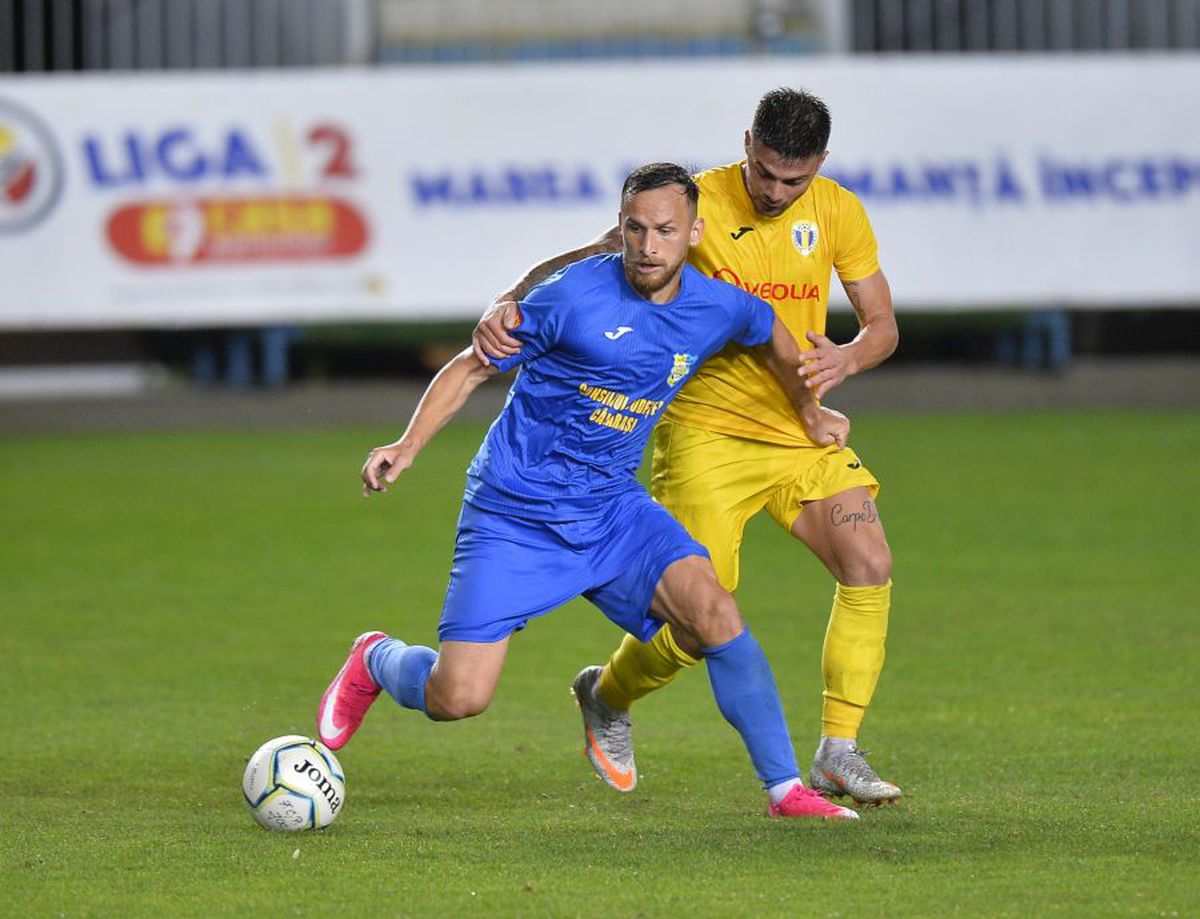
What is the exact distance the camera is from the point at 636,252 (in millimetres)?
5523

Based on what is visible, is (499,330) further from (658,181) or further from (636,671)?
(636,671)

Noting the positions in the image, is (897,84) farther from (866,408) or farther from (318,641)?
(318,641)

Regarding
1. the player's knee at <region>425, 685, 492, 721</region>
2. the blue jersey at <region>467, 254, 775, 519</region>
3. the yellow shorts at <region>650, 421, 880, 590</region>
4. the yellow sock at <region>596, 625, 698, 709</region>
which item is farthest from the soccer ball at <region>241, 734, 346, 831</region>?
the yellow shorts at <region>650, 421, 880, 590</region>

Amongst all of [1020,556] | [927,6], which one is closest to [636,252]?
[1020,556]

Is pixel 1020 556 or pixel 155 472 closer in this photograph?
pixel 1020 556

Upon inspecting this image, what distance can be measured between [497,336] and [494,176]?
12.4 m

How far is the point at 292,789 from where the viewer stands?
5.41m

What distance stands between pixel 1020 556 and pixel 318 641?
409cm

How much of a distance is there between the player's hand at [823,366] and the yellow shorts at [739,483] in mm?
294

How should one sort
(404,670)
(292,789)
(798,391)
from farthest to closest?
(798,391) < (404,670) < (292,789)

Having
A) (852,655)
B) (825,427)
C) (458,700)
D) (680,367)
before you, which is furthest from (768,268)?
(458,700)

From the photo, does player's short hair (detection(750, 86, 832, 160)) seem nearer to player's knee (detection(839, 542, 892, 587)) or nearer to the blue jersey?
the blue jersey

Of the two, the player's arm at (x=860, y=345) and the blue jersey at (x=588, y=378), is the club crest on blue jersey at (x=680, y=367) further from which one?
the player's arm at (x=860, y=345)

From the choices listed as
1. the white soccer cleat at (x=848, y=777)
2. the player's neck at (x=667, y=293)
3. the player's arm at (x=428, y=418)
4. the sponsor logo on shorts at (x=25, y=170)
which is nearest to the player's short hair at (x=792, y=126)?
the player's neck at (x=667, y=293)
